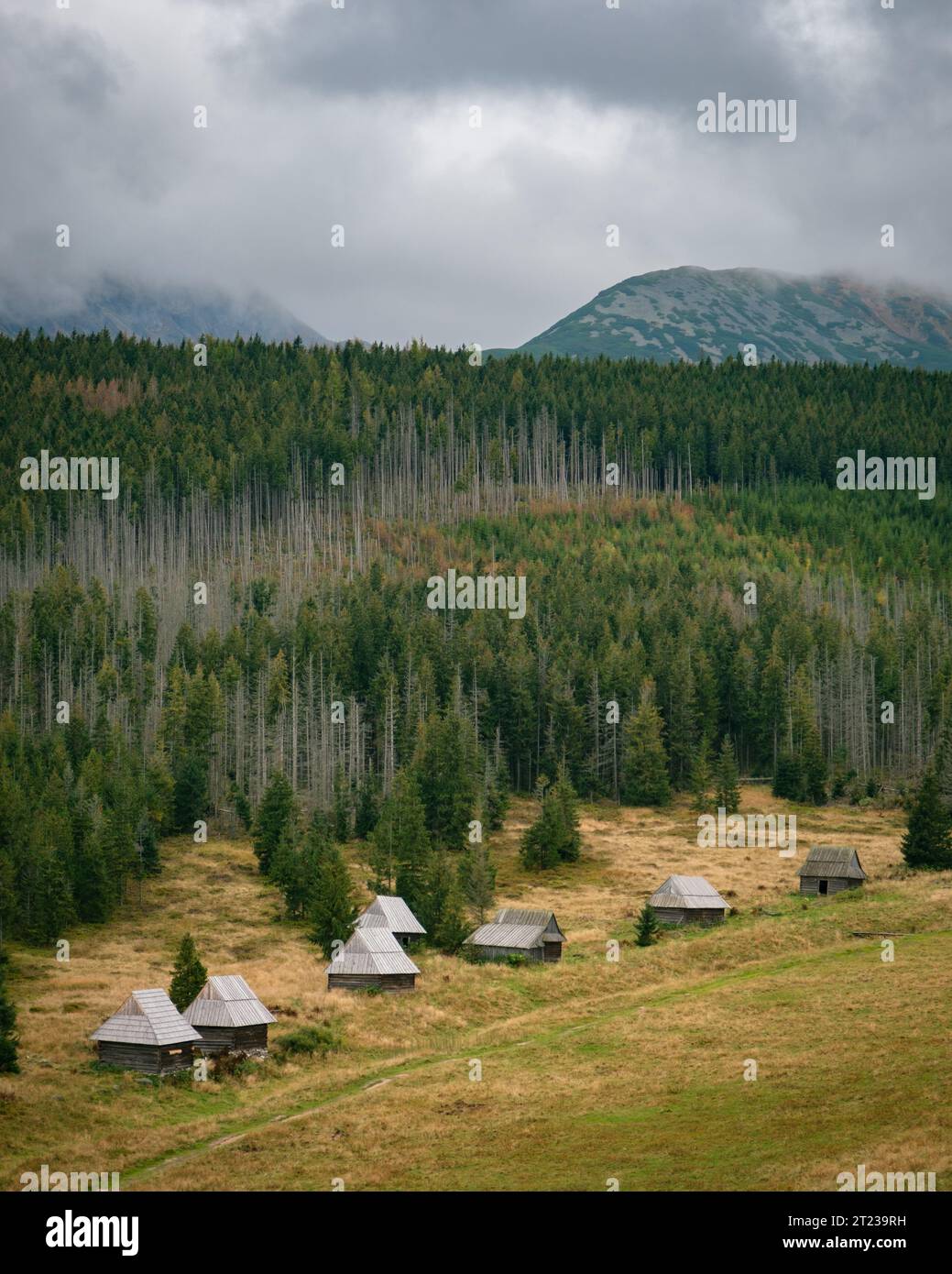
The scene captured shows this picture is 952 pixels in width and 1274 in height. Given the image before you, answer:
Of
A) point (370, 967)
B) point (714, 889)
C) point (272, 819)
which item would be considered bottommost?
point (714, 889)

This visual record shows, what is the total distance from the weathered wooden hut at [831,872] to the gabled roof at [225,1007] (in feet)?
121

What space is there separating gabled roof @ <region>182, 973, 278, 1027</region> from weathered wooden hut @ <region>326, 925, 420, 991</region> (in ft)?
25.7

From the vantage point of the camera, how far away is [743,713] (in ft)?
425

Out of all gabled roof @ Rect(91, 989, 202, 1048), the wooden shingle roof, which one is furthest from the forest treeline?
gabled roof @ Rect(91, 989, 202, 1048)

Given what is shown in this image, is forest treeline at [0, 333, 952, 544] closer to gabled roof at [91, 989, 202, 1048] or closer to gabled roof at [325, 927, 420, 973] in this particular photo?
gabled roof at [325, 927, 420, 973]

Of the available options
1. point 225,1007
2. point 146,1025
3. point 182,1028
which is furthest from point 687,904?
point 146,1025

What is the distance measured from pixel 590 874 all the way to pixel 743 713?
3908 centimetres

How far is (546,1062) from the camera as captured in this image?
55.0 metres

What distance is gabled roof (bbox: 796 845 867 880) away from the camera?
8444 cm

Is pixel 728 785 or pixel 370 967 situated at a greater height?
pixel 728 785

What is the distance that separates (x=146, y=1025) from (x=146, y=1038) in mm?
575

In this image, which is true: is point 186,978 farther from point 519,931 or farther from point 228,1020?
point 519,931

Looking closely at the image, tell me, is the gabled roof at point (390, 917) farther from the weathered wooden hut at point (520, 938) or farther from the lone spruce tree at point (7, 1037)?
the lone spruce tree at point (7, 1037)
